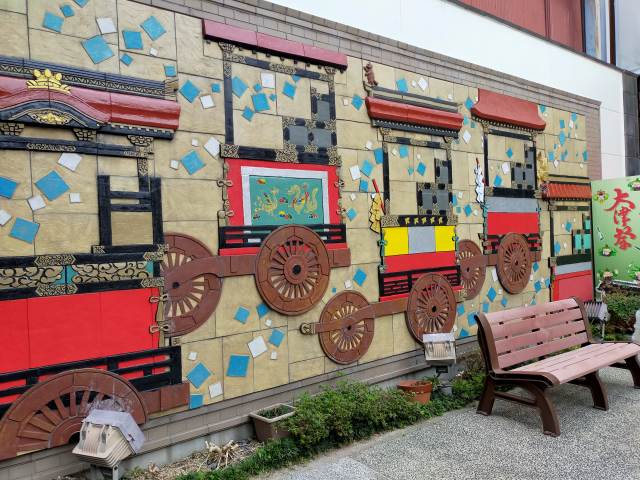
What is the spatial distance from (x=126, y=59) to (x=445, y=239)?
379 cm

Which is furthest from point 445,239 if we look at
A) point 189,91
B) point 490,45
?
point 189,91

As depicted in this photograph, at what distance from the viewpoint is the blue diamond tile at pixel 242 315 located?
4.12 meters

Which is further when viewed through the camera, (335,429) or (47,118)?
(335,429)

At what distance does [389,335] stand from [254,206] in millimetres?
2037

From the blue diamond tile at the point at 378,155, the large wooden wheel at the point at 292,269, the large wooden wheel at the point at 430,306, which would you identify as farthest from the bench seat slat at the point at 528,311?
the blue diamond tile at the point at 378,155

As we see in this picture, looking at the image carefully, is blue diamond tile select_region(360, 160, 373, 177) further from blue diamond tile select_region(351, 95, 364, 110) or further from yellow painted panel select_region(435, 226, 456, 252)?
yellow painted panel select_region(435, 226, 456, 252)

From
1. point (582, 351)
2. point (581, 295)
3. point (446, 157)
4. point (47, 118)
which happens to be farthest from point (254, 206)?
point (581, 295)

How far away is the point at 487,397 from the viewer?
4.57 m

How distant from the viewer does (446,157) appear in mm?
5848

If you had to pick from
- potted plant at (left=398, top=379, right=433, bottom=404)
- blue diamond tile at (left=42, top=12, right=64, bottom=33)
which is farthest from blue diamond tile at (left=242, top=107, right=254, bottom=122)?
potted plant at (left=398, top=379, right=433, bottom=404)

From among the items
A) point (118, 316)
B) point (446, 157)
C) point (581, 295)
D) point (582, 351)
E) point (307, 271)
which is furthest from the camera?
point (581, 295)

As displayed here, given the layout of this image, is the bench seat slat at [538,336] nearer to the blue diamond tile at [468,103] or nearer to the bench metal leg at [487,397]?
the bench metal leg at [487,397]

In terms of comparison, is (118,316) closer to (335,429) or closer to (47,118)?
(47,118)

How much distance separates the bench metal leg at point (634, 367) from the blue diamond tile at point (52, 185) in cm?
536
